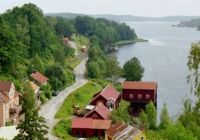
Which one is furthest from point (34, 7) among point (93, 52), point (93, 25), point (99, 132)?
point (93, 25)

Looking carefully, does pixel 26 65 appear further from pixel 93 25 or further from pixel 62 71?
pixel 93 25

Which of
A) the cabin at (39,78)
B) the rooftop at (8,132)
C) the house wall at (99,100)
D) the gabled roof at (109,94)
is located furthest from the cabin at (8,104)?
the gabled roof at (109,94)

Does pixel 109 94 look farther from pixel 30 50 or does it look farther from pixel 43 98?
pixel 30 50

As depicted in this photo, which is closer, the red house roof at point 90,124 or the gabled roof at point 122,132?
the gabled roof at point 122,132

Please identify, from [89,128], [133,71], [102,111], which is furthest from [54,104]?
[133,71]

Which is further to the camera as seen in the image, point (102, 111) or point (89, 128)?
point (102, 111)

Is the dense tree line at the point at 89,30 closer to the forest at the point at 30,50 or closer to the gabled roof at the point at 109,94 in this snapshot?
the forest at the point at 30,50

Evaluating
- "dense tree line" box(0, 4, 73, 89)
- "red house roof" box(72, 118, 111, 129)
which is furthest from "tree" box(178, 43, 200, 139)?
"dense tree line" box(0, 4, 73, 89)
